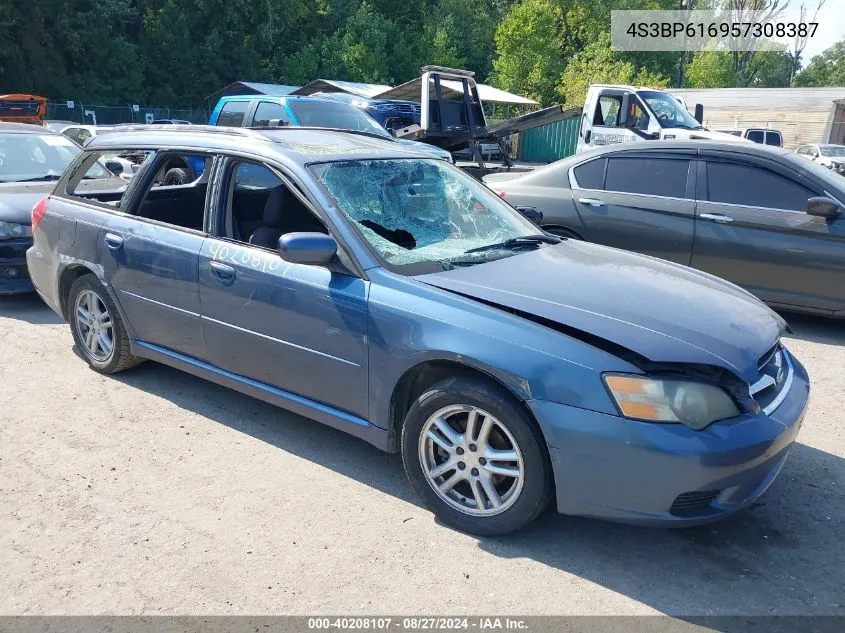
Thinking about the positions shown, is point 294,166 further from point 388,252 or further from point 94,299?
point 94,299

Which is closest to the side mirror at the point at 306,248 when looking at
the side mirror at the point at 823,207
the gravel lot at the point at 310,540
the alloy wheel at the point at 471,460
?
the alloy wheel at the point at 471,460

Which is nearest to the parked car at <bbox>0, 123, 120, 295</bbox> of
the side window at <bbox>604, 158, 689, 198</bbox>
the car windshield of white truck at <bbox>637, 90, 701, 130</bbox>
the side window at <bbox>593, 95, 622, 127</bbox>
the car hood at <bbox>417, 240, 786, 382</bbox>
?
the car hood at <bbox>417, 240, 786, 382</bbox>

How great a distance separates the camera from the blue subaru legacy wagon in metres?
2.72

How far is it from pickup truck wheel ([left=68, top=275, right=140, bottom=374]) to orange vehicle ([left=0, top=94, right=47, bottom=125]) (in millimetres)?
22843

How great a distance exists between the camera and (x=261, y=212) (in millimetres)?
4133

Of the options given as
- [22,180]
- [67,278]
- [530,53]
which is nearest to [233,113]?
[22,180]

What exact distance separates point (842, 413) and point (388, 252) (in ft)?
10.3

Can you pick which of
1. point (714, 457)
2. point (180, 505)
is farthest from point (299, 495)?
point (714, 457)

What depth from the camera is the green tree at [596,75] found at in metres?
37.1

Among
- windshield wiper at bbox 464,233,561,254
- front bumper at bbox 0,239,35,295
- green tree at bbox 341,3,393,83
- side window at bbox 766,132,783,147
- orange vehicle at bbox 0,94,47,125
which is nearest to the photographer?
windshield wiper at bbox 464,233,561,254

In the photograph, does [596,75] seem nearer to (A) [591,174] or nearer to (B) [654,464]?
(A) [591,174]

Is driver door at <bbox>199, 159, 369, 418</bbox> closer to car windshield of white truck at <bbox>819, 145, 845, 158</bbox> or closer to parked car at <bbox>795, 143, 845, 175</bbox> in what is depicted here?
parked car at <bbox>795, 143, 845, 175</bbox>

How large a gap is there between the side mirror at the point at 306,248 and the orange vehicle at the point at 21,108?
983 inches

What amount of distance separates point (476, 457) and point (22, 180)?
6.57 metres
